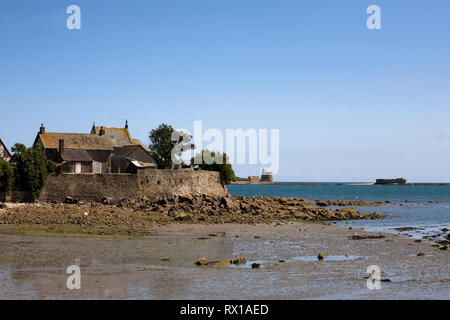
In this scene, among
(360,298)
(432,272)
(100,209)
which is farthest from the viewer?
(100,209)

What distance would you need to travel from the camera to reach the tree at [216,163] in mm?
79881

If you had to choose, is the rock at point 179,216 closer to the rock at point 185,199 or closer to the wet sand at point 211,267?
the rock at point 185,199

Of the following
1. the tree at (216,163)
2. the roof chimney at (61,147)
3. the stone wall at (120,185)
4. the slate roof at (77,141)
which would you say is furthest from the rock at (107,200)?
the tree at (216,163)

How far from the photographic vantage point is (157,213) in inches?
1655

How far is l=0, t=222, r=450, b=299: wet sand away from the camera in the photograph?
16.3m

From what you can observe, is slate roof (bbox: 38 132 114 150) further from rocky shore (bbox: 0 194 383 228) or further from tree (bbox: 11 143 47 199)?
rocky shore (bbox: 0 194 383 228)

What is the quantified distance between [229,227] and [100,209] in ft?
38.6

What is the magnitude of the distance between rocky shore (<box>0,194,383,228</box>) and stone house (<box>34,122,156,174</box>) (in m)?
8.62

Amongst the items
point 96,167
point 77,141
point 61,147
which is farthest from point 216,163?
point 61,147

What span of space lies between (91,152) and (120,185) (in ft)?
29.0

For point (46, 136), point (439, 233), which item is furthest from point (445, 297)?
point (46, 136)

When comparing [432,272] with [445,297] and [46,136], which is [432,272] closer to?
[445,297]

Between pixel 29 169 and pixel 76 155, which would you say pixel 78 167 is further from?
pixel 29 169

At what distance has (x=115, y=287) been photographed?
648 inches
